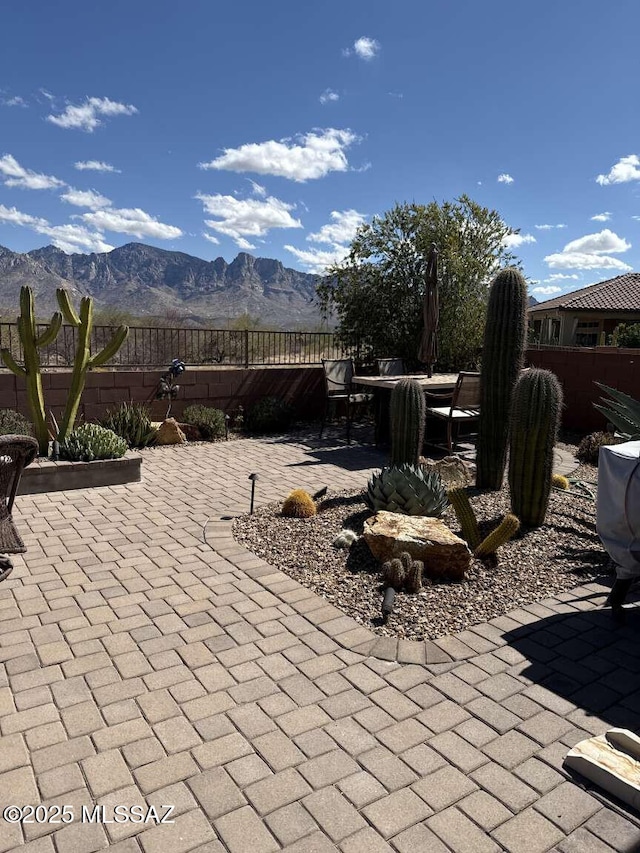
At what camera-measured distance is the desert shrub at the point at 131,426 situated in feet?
27.3

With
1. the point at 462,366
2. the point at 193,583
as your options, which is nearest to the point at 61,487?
the point at 193,583

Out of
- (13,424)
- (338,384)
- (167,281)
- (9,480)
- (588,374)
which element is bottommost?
(13,424)

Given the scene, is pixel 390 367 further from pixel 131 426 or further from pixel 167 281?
pixel 167 281

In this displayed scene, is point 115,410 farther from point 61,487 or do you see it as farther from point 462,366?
point 462,366

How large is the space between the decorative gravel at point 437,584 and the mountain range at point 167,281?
3559 inches

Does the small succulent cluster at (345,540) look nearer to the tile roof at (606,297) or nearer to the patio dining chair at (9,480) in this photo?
the patio dining chair at (9,480)

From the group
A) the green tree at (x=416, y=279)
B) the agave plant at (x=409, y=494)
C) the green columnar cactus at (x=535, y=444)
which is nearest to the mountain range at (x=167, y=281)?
the green tree at (x=416, y=279)

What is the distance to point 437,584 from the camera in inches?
153

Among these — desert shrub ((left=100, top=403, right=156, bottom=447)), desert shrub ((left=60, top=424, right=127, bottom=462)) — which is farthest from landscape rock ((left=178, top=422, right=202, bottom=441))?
desert shrub ((left=60, top=424, right=127, bottom=462))

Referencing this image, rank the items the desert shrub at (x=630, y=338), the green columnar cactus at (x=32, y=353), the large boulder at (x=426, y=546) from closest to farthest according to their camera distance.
Result: the large boulder at (x=426, y=546) < the green columnar cactus at (x=32, y=353) < the desert shrub at (x=630, y=338)

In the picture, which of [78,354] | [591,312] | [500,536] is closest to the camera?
[500,536]

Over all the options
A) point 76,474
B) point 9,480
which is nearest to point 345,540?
point 9,480

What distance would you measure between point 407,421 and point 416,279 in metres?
5.85

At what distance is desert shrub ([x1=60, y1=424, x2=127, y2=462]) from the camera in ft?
20.9
